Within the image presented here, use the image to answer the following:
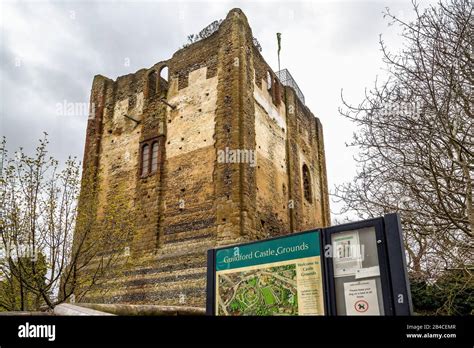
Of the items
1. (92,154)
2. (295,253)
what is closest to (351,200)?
(295,253)

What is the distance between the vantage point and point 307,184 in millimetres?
20047

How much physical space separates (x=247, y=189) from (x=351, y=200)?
20.5 feet

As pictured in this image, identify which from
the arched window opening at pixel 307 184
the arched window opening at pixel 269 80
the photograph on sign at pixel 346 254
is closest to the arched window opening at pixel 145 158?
the arched window opening at pixel 269 80

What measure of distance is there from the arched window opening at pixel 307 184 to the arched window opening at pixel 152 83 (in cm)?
781

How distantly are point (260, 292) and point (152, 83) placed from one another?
15283 millimetres

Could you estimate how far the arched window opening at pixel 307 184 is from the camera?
19.6 m

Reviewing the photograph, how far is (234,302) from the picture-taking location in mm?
4695

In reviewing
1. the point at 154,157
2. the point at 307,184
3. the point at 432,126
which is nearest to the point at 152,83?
the point at 154,157

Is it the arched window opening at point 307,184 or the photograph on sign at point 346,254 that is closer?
the photograph on sign at point 346,254

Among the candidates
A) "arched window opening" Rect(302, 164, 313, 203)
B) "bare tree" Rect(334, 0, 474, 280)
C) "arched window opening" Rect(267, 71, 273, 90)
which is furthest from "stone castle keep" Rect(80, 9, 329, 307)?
"bare tree" Rect(334, 0, 474, 280)

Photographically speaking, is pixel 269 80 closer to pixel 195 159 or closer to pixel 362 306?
pixel 195 159

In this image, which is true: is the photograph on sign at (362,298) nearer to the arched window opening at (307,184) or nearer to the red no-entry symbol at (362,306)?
the red no-entry symbol at (362,306)
